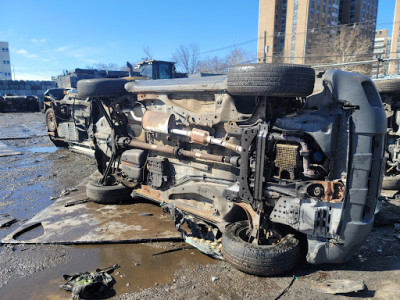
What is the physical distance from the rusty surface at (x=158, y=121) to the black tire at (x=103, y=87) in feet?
2.43

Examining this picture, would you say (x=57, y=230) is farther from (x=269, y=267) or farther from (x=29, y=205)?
(x=269, y=267)

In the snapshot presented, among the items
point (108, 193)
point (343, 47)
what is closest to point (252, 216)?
point (108, 193)

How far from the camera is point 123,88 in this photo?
466cm

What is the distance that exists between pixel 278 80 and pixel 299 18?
6355 cm

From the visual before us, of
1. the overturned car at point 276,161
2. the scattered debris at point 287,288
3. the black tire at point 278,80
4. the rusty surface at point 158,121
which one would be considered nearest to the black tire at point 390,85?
the overturned car at point 276,161

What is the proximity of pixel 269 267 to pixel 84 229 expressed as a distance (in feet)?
8.11

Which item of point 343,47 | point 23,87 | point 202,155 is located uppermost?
point 343,47

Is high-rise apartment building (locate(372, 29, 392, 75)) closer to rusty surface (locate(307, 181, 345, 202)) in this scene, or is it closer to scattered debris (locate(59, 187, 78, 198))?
rusty surface (locate(307, 181, 345, 202))

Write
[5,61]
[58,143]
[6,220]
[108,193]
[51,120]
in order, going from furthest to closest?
[5,61], [58,143], [51,120], [108,193], [6,220]

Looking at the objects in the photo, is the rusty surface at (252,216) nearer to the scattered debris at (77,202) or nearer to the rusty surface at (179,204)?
the rusty surface at (179,204)

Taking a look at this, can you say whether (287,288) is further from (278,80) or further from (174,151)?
(174,151)

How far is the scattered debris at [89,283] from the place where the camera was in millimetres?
2615

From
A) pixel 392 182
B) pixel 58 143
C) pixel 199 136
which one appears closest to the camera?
pixel 199 136

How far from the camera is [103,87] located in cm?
455
